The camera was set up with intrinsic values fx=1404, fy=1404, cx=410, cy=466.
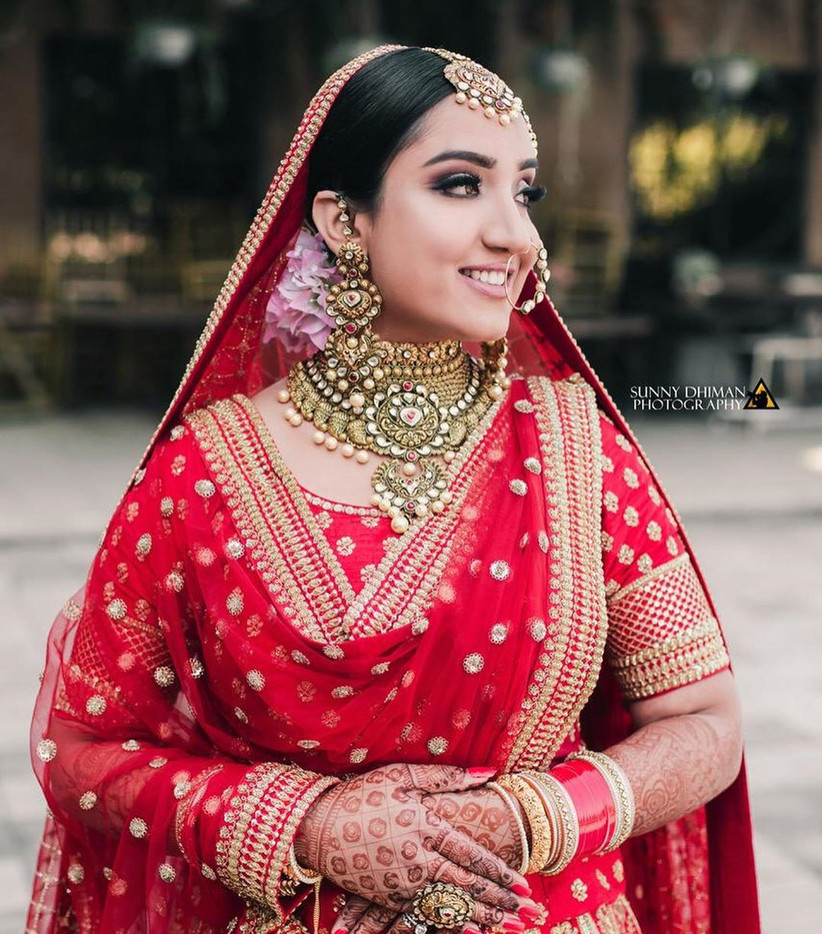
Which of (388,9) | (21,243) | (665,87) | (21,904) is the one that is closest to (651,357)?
(665,87)

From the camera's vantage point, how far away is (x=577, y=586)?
1443mm

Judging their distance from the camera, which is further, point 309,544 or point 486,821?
point 309,544

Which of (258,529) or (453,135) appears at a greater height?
(453,135)

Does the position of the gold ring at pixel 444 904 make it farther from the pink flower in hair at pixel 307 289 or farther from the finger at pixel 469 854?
the pink flower in hair at pixel 307 289

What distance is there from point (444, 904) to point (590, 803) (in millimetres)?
178

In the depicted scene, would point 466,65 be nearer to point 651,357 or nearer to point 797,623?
point 797,623

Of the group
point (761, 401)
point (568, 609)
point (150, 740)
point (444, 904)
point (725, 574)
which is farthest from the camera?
point (725, 574)

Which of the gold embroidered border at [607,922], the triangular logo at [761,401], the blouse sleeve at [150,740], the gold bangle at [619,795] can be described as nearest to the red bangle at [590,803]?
the gold bangle at [619,795]

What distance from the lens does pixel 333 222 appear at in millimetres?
1508

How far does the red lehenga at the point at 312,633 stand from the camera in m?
1.41

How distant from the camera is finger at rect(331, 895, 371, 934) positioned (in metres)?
1.40

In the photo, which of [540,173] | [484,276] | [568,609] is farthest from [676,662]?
[540,173]

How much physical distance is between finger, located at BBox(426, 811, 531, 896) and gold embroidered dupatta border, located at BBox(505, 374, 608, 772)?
127 mm

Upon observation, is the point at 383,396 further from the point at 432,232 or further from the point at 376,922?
the point at 376,922
